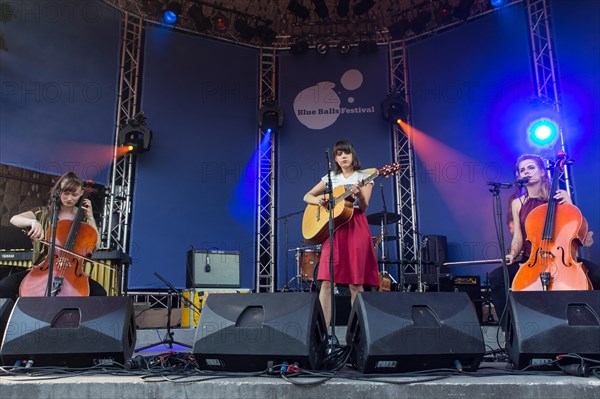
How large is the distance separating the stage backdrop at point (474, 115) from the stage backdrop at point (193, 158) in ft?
10.3

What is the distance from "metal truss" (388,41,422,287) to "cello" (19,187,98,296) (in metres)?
5.50

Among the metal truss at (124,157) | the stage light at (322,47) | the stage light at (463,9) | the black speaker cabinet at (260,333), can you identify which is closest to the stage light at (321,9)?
the stage light at (322,47)

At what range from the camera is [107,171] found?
26.3 feet

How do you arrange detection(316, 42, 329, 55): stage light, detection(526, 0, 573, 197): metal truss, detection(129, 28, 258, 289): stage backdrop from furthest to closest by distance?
detection(316, 42, 329, 55): stage light < detection(129, 28, 258, 289): stage backdrop < detection(526, 0, 573, 197): metal truss

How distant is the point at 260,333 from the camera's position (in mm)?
2434

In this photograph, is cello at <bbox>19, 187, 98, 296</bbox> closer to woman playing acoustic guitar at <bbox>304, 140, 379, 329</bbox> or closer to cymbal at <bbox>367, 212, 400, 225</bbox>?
woman playing acoustic guitar at <bbox>304, 140, 379, 329</bbox>

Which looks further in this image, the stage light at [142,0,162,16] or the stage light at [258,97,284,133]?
the stage light at [258,97,284,133]

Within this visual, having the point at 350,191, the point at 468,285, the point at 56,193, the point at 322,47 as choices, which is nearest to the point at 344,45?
the point at 322,47

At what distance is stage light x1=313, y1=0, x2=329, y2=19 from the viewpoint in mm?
8797

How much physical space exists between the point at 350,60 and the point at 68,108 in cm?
502

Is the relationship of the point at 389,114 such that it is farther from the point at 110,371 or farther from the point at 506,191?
the point at 110,371

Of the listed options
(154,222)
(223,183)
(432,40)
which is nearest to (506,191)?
(432,40)

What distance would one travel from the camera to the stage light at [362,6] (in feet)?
28.7

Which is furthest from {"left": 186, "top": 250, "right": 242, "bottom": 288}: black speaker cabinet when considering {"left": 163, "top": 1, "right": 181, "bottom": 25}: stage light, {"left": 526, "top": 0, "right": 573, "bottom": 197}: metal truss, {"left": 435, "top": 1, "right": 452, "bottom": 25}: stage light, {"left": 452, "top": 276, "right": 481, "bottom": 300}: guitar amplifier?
{"left": 435, "top": 1, "right": 452, "bottom": 25}: stage light
